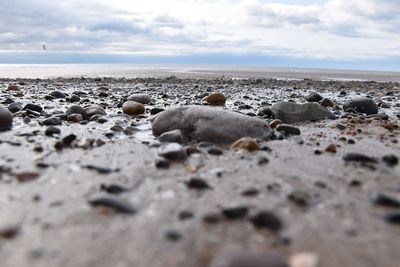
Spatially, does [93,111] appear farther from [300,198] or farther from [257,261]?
[257,261]

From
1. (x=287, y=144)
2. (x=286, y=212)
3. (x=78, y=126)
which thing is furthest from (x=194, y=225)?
(x=78, y=126)

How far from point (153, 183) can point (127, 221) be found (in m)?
0.64

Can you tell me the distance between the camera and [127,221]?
6.23 feet

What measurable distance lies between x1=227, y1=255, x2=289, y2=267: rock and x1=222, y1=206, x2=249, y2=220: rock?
450 millimetres

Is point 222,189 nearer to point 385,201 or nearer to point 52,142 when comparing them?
point 385,201

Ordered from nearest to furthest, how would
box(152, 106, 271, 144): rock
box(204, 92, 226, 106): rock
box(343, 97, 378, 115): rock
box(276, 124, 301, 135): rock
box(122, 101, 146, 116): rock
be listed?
box(152, 106, 271, 144): rock, box(276, 124, 301, 135): rock, box(122, 101, 146, 116): rock, box(343, 97, 378, 115): rock, box(204, 92, 226, 106): rock

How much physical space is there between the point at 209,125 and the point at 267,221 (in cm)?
229

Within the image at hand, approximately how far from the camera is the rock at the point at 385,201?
2.13m

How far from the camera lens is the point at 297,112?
5676mm

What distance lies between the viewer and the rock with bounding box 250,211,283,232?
1.86m

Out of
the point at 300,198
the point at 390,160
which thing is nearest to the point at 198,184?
the point at 300,198

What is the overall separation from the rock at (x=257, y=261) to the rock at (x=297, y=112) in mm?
4195

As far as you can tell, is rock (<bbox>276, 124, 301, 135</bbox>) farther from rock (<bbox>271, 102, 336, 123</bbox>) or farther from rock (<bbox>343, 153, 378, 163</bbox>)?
rock (<bbox>343, 153, 378, 163</bbox>)

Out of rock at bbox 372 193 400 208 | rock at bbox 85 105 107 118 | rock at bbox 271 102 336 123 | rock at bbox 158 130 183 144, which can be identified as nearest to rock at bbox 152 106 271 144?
rock at bbox 158 130 183 144
